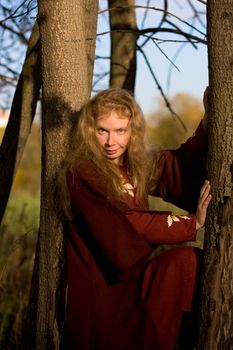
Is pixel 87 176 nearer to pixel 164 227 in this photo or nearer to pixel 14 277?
pixel 164 227

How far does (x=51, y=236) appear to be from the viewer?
3299 millimetres

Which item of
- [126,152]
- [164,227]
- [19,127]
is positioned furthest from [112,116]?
[19,127]

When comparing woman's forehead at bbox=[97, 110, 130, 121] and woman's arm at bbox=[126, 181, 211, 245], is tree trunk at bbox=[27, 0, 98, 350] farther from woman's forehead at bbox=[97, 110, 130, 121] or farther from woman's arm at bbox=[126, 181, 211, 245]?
woman's arm at bbox=[126, 181, 211, 245]

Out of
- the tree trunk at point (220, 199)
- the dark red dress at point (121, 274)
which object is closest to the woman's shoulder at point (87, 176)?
the dark red dress at point (121, 274)

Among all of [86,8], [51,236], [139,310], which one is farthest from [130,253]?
[86,8]

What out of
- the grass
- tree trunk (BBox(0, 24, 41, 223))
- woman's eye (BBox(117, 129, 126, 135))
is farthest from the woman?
tree trunk (BBox(0, 24, 41, 223))

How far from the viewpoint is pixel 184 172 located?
3.29m

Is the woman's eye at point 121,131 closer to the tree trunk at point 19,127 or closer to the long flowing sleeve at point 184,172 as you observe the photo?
the long flowing sleeve at point 184,172

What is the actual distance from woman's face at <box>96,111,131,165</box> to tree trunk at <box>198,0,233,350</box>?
0.57m

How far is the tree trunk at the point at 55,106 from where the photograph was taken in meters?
3.26

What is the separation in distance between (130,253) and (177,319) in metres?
0.35

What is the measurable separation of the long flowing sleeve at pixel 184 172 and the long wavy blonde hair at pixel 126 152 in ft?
0.36

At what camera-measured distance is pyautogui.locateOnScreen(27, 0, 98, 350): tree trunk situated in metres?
3.26

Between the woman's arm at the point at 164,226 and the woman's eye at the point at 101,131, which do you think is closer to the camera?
the woman's arm at the point at 164,226
